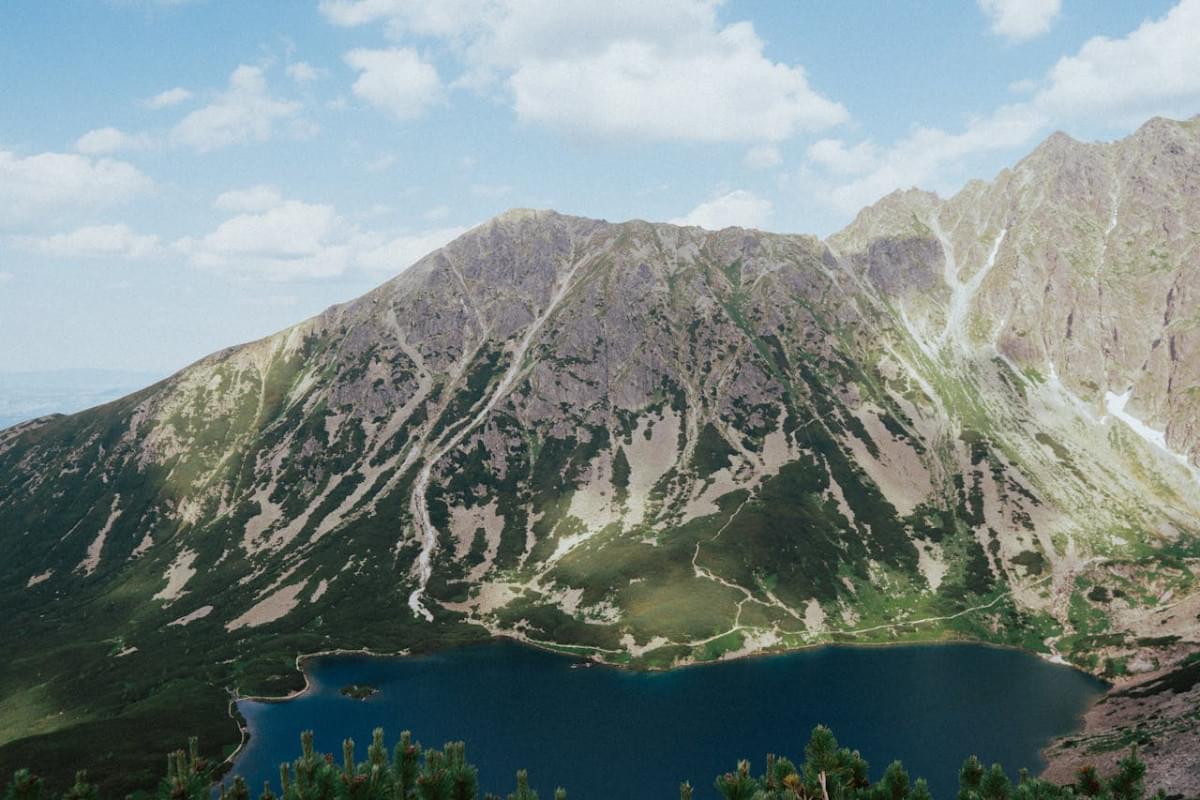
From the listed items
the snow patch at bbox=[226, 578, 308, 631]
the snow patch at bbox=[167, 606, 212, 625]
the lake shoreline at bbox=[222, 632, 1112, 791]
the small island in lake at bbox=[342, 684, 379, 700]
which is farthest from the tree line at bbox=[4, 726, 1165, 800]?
the snow patch at bbox=[167, 606, 212, 625]

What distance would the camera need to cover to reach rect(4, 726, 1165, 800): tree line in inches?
1127

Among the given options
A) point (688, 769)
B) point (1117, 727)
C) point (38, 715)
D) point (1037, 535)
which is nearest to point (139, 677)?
point (38, 715)

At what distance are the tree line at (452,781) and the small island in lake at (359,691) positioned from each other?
114m

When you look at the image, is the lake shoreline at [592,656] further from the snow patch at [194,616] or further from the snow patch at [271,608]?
the snow patch at [194,616]

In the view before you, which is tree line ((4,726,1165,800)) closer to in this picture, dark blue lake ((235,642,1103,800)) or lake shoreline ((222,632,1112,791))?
dark blue lake ((235,642,1103,800))

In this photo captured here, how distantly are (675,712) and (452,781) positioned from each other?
4025 inches

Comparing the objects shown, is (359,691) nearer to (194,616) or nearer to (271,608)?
(271,608)

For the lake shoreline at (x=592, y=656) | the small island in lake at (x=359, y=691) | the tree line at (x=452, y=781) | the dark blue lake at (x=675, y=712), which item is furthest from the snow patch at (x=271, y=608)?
the tree line at (x=452, y=781)

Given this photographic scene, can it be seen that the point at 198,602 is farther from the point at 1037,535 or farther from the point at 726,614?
the point at 1037,535

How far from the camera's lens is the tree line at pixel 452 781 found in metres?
28.6

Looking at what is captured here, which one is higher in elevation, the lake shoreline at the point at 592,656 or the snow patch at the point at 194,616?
the snow patch at the point at 194,616

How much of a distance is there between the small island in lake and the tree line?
114 metres

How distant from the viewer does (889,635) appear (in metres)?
162

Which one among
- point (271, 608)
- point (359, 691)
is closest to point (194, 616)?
point (271, 608)
